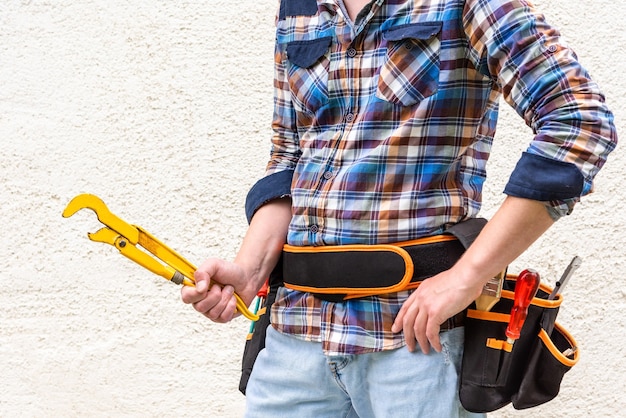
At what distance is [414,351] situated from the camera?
3.43ft

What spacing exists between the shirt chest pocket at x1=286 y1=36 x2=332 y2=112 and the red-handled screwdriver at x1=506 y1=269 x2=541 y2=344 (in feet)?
1.30

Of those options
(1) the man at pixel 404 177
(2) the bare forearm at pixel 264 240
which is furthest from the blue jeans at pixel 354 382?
(2) the bare forearm at pixel 264 240

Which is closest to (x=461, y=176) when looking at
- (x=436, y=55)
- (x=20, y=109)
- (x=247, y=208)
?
(x=436, y=55)

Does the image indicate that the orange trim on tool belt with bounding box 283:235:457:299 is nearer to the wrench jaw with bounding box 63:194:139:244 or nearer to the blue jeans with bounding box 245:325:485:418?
the blue jeans with bounding box 245:325:485:418

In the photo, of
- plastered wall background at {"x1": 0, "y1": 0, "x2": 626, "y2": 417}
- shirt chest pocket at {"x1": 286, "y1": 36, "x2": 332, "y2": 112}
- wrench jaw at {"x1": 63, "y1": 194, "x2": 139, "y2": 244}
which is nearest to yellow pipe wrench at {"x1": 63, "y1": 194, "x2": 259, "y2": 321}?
wrench jaw at {"x1": 63, "y1": 194, "x2": 139, "y2": 244}

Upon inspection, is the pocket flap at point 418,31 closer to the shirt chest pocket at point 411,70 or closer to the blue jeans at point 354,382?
the shirt chest pocket at point 411,70

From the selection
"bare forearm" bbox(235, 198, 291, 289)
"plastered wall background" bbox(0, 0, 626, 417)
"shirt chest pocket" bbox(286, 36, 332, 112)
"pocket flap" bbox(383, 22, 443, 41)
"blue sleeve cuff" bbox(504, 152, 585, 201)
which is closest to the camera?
"blue sleeve cuff" bbox(504, 152, 585, 201)

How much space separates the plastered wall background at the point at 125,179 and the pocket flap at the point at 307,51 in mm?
1005

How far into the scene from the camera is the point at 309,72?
3.78ft

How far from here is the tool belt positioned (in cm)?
104

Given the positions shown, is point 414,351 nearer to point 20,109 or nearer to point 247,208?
point 247,208

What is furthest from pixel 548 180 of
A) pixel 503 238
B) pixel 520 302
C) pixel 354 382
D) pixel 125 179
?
pixel 125 179

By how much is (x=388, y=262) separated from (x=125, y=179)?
1.40m

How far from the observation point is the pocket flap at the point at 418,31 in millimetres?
1015
